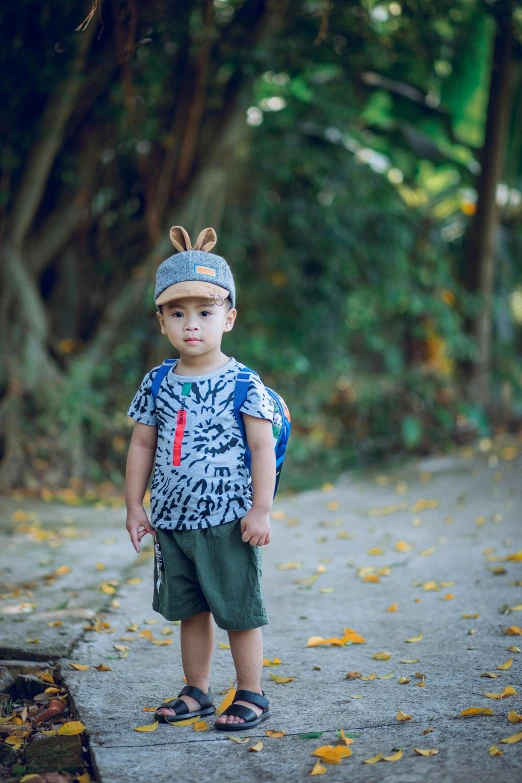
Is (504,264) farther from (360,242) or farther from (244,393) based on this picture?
(244,393)

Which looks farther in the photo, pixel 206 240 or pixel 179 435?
pixel 206 240

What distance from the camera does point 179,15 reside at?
23.4 feet

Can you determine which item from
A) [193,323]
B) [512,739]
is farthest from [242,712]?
[193,323]

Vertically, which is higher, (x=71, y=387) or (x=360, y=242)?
(x=360, y=242)

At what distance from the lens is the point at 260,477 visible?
8.48ft

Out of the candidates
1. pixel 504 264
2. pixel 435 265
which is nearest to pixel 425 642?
pixel 435 265

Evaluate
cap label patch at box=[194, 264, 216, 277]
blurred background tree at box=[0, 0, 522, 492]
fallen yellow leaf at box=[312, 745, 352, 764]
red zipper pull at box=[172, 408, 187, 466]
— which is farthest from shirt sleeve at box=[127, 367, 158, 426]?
blurred background tree at box=[0, 0, 522, 492]

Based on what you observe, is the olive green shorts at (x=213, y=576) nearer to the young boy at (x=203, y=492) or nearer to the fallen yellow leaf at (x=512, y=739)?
the young boy at (x=203, y=492)

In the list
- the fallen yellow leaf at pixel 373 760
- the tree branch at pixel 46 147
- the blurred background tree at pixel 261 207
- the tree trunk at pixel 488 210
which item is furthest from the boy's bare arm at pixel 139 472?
the tree trunk at pixel 488 210

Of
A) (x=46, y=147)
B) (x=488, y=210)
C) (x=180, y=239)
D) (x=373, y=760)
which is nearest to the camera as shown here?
(x=373, y=760)

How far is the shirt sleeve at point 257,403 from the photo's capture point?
2609mm

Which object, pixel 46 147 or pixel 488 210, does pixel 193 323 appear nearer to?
pixel 46 147

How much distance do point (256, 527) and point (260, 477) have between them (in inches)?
6.1

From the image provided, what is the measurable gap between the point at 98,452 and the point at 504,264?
6.11 metres
